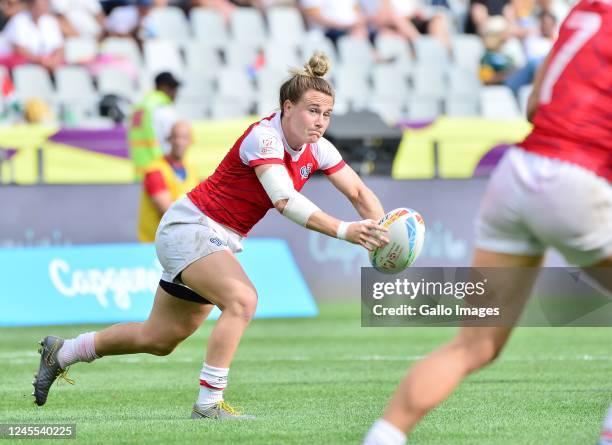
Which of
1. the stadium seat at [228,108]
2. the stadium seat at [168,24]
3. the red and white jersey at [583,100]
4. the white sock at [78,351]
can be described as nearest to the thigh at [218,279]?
the white sock at [78,351]

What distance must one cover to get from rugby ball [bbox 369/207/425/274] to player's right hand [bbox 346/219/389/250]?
0.39ft

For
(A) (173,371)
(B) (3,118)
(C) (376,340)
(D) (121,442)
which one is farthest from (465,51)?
(D) (121,442)

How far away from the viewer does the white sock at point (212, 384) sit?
7.24 meters

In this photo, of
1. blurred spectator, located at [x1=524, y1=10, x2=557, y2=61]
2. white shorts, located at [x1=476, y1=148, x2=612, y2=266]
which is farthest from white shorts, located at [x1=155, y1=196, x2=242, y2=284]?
blurred spectator, located at [x1=524, y1=10, x2=557, y2=61]

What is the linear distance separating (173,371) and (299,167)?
325cm

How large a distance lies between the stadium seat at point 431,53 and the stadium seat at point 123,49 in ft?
14.5

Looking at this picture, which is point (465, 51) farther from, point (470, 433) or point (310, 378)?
point (470, 433)

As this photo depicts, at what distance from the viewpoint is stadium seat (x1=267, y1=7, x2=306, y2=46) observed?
20359 mm

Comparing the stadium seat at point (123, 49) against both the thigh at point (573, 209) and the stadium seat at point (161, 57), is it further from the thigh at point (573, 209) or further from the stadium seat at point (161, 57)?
the thigh at point (573, 209)

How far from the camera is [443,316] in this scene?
13.4 m

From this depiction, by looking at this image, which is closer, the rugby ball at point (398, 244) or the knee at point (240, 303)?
the rugby ball at point (398, 244)

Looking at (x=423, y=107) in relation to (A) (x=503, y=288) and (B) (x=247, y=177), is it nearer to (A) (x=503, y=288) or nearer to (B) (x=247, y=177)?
(B) (x=247, y=177)

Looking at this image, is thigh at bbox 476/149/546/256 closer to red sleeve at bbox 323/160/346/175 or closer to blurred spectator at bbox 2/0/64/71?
red sleeve at bbox 323/160/346/175

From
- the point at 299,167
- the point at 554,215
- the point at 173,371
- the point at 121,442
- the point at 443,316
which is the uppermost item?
the point at 554,215
